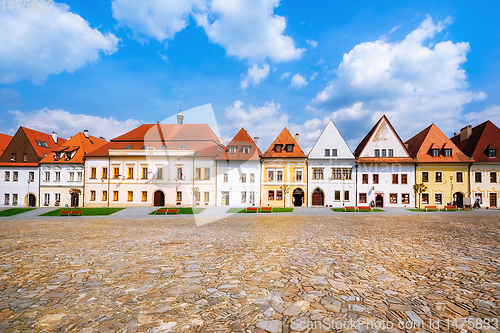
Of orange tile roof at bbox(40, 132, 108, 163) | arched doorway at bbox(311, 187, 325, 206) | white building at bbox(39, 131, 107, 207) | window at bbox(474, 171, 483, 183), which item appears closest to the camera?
window at bbox(474, 171, 483, 183)

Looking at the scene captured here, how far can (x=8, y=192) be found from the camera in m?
41.2

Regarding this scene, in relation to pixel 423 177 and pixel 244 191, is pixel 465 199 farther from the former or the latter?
pixel 244 191

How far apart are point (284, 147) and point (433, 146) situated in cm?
2234

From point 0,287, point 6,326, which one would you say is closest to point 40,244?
point 0,287

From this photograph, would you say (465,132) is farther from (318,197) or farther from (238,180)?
(238,180)

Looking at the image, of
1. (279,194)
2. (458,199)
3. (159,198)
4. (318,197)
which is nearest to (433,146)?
(458,199)

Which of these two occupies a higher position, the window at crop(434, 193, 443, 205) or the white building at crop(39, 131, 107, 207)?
the white building at crop(39, 131, 107, 207)

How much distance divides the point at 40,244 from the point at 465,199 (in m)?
47.4

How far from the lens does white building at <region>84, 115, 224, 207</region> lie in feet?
129

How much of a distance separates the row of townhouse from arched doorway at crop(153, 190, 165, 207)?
0.16 m

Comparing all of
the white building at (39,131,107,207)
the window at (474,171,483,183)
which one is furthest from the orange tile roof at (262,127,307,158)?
the white building at (39,131,107,207)

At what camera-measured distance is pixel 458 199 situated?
123 feet

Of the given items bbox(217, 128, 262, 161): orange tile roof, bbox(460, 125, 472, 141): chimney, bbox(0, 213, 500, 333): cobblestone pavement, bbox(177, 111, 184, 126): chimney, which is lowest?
bbox(0, 213, 500, 333): cobblestone pavement

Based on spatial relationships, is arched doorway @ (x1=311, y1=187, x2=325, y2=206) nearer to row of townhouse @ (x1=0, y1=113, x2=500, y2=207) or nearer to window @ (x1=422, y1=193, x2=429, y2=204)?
row of townhouse @ (x1=0, y1=113, x2=500, y2=207)
